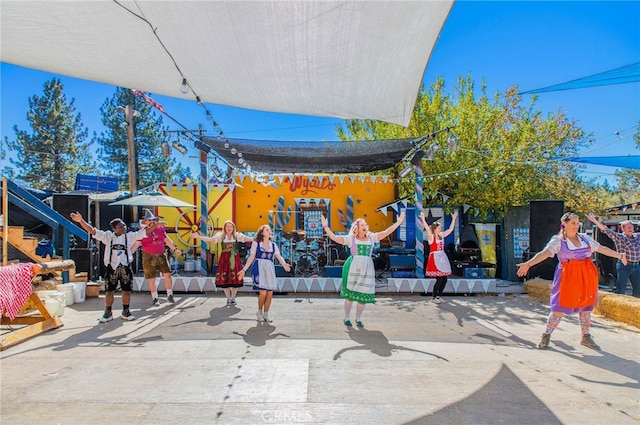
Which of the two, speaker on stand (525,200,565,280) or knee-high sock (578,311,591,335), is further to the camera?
speaker on stand (525,200,565,280)

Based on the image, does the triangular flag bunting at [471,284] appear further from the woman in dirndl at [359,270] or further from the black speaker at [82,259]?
the black speaker at [82,259]

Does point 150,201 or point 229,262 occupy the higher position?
point 150,201

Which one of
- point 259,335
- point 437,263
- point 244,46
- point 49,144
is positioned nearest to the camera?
point 244,46

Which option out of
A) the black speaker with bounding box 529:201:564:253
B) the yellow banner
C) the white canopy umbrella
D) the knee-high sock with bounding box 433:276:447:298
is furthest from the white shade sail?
the yellow banner

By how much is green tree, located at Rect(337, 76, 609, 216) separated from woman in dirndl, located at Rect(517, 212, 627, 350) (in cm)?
560

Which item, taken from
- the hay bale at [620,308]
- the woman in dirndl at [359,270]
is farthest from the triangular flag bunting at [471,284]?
the woman in dirndl at [359,270]

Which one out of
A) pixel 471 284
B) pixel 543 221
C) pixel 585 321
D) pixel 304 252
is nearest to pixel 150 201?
pixel 304 252

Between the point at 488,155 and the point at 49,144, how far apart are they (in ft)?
95.5

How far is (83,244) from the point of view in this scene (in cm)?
1059

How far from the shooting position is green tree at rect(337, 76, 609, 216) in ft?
36.1

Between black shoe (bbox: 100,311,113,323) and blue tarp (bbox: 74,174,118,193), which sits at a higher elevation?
blue tarp (bbox: 74,174,118,193)

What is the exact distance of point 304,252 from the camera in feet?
33.9

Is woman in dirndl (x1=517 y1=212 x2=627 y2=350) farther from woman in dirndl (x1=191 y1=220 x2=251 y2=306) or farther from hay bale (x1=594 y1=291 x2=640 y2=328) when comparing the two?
woman in dirndl (x1=191 y1=220 x2=251 y2=306)

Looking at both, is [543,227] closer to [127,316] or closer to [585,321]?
[585,321]
